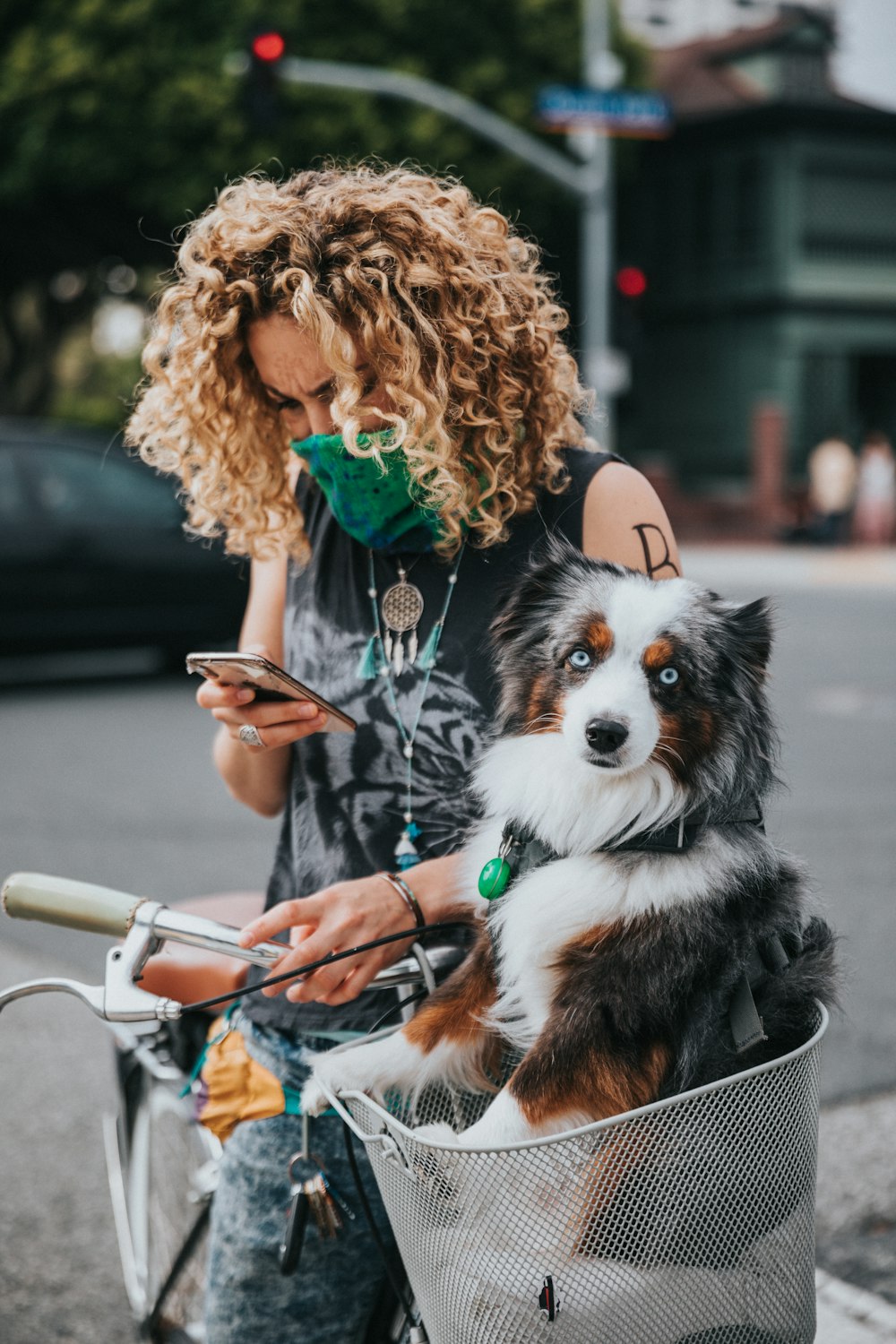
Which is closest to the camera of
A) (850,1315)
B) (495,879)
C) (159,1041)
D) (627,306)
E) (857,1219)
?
(495,879)

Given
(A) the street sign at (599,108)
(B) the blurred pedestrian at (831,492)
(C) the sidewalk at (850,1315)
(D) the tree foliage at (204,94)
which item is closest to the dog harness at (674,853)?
(C) the sidewalk at (850,1315)

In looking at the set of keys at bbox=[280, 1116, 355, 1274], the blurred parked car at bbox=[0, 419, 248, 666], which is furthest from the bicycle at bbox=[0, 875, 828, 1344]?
the blurred parked car at bbox=[0, 419, 248, 666]

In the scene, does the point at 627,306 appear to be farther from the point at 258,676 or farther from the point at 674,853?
the point at 674,853

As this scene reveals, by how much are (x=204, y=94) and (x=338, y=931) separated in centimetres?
2468

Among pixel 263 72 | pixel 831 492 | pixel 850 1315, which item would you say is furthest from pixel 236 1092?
pixel 831 492

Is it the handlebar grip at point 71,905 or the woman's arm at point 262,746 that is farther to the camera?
the woman's arm at point 262,746

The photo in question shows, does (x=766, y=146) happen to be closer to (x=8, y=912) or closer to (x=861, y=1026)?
(x=861, y=1026)

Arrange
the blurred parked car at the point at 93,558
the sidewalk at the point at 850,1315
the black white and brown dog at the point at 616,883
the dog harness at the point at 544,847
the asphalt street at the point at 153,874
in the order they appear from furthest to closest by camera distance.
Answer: the blurred parked car at the point at 93,558, the asphalt street at the point at 153,874, the sidewalk at the point at 850,1315, the dog harness at the point at 544,847, the black white and brown dog at the point at 616,883

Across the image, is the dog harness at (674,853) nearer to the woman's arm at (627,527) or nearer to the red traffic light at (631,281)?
the woman's arm at (627,527)

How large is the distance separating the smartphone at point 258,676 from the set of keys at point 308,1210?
0.54 meters

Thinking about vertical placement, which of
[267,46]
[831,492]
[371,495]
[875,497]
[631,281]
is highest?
[267,46]

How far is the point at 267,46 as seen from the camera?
1448cm

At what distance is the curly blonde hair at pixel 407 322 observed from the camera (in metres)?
1.88

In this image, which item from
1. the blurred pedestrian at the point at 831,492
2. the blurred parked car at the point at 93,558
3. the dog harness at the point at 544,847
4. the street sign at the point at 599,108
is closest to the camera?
the dog harness at the point at 544,847
